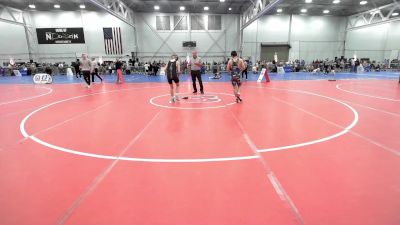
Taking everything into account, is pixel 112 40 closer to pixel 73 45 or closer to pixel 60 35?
pixel 73 45

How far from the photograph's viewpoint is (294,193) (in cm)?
279

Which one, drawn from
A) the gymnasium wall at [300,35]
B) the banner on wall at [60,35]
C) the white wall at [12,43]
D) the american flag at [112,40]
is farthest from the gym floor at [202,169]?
the white wall at [12,43]

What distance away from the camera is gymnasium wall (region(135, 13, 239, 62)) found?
29.1 metres

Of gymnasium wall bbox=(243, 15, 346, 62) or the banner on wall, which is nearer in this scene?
the banner on wall

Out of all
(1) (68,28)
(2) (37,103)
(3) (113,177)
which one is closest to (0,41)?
(1) (68,28)

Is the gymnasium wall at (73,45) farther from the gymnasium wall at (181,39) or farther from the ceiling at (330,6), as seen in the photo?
A: the ceiling at (330,6)

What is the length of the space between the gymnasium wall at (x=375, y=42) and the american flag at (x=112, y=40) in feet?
99.4

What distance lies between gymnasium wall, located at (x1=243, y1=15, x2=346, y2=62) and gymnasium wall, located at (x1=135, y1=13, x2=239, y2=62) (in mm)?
2212

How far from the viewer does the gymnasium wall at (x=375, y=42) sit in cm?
2844

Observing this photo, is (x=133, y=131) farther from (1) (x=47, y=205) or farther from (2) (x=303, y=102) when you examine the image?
(2) (x=303, y=102)

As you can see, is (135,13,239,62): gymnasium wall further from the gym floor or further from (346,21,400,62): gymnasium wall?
the gym floor

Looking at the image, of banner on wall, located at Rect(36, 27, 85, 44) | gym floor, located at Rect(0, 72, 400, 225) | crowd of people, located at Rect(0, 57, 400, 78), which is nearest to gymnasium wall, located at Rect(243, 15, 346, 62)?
crowd of people, located at Rect(0, 57, 400, 78)

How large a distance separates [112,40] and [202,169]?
28.7 metres

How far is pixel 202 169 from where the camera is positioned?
11.2 feet
